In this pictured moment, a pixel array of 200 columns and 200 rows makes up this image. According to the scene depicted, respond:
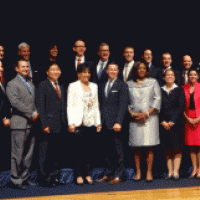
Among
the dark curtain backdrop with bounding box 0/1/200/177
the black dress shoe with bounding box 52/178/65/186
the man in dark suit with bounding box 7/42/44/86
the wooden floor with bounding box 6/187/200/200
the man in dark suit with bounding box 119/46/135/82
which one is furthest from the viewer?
the dark curtain backdrop with bounding box 0/1/200/177

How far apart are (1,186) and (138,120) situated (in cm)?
173

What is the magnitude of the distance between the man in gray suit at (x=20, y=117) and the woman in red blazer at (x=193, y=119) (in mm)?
1795

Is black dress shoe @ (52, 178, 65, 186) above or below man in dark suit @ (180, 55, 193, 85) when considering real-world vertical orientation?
below

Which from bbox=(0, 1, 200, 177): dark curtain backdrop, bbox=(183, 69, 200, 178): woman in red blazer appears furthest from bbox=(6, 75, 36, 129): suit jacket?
bbox=(183, 69, 200, 178): woman in red blazer

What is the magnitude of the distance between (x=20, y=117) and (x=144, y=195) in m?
1.56

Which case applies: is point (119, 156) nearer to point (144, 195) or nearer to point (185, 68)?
point (144, 195)

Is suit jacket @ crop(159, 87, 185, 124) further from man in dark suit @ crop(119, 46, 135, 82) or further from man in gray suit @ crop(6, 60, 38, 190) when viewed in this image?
man in gray suit @ crop(6, 60, 38, 190)

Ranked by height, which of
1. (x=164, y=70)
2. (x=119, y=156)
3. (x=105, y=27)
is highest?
→ (x=105, y=27)

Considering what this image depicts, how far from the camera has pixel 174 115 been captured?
422 cm

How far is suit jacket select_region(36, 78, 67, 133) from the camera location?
3998mm

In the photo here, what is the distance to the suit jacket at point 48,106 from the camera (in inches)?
157

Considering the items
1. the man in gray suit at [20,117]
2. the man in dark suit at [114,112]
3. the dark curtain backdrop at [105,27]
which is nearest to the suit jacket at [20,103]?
the man in gray suit at [20,117]

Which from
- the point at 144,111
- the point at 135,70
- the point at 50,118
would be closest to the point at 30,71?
the point at 50,118

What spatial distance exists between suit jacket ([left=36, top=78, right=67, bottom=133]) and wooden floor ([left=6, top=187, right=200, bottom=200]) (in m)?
0.79
